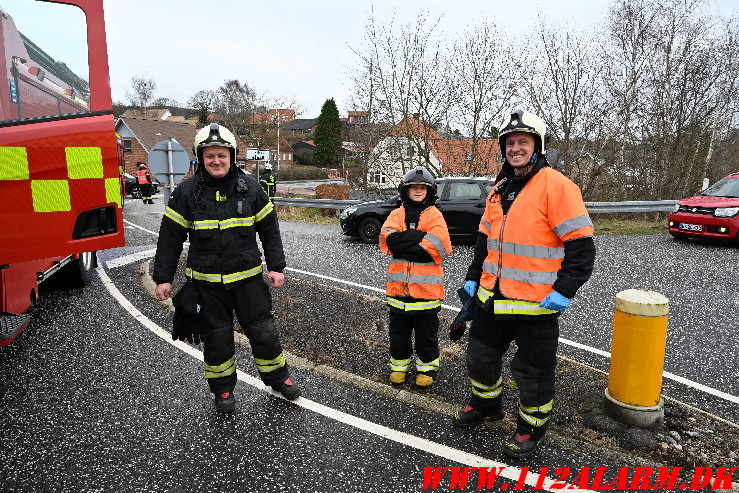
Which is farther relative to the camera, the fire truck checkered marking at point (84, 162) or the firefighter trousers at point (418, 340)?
the firefighter trousers at point (418, 340)

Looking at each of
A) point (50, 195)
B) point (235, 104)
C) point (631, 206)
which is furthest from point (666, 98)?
point (235, 104)

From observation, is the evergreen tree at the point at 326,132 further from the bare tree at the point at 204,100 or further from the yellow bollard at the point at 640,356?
the yellow bollard at the point at 640,356

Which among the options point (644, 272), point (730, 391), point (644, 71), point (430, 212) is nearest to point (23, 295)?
point (430, 212)

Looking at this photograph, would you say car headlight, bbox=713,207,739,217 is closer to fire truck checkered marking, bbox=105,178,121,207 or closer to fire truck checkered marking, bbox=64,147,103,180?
fire truck checkered marking, bbox=105,178,121,207

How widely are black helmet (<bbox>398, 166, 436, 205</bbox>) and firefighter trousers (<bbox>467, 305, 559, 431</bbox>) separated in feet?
3.54

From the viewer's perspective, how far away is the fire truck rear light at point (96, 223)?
3250mm

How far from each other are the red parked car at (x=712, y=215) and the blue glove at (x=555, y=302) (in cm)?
966

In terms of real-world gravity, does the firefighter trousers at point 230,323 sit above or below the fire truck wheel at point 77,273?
above

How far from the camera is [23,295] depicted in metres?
3.68

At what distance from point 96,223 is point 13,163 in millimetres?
596

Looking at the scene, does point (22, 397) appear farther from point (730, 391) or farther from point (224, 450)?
point (730, 391)

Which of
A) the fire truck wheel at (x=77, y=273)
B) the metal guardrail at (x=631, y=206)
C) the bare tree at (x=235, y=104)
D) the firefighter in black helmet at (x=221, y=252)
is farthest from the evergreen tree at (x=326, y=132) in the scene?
the firefighter in black helmet at (x=221, y=252)

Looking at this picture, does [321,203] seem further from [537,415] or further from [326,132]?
[326,132]

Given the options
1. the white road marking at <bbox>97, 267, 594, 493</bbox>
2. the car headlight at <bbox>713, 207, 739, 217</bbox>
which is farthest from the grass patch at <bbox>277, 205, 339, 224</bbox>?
the white road marking at <bbox>97, 267, 594, 493</bbox>
